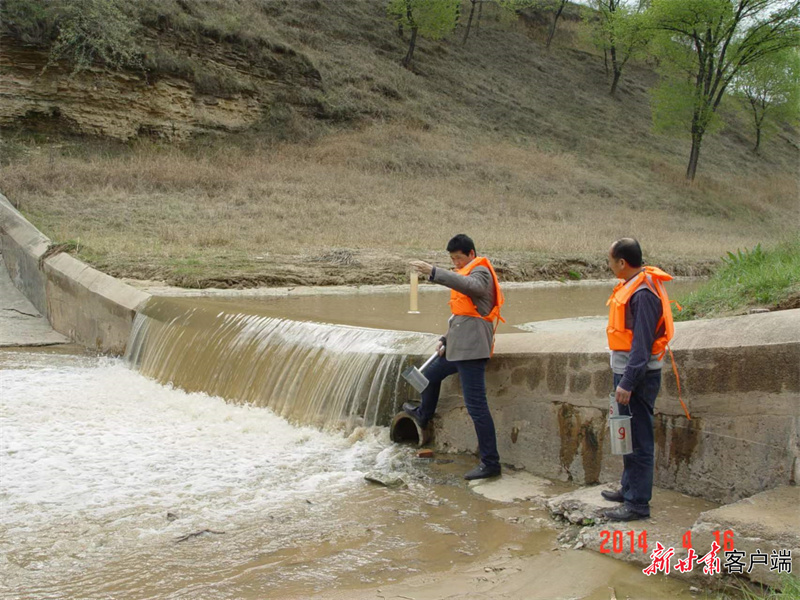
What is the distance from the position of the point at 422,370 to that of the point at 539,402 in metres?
1.12

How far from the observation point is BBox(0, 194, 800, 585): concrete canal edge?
478cm

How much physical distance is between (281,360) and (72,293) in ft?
21.3

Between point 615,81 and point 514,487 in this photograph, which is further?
point 615,81

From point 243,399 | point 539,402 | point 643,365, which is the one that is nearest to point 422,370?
point 539,402

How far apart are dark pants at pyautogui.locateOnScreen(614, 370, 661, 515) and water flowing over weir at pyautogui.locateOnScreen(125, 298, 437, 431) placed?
2979 mm

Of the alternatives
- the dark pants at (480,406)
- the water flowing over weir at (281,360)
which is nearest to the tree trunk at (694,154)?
the water flowing over weir at (281,360)

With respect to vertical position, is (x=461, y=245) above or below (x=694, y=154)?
below

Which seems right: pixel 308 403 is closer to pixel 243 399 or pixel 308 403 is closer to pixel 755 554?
pixel 243 399

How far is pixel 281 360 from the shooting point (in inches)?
369

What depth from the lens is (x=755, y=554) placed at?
4.19 meters

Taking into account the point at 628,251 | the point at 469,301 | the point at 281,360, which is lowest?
the point at 281,360

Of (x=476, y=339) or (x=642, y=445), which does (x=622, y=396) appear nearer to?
(x=642, y=445)

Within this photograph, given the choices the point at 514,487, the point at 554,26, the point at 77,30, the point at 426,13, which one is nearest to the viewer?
the point at 514,487

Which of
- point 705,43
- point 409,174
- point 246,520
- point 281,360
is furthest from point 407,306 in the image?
point 705,43
